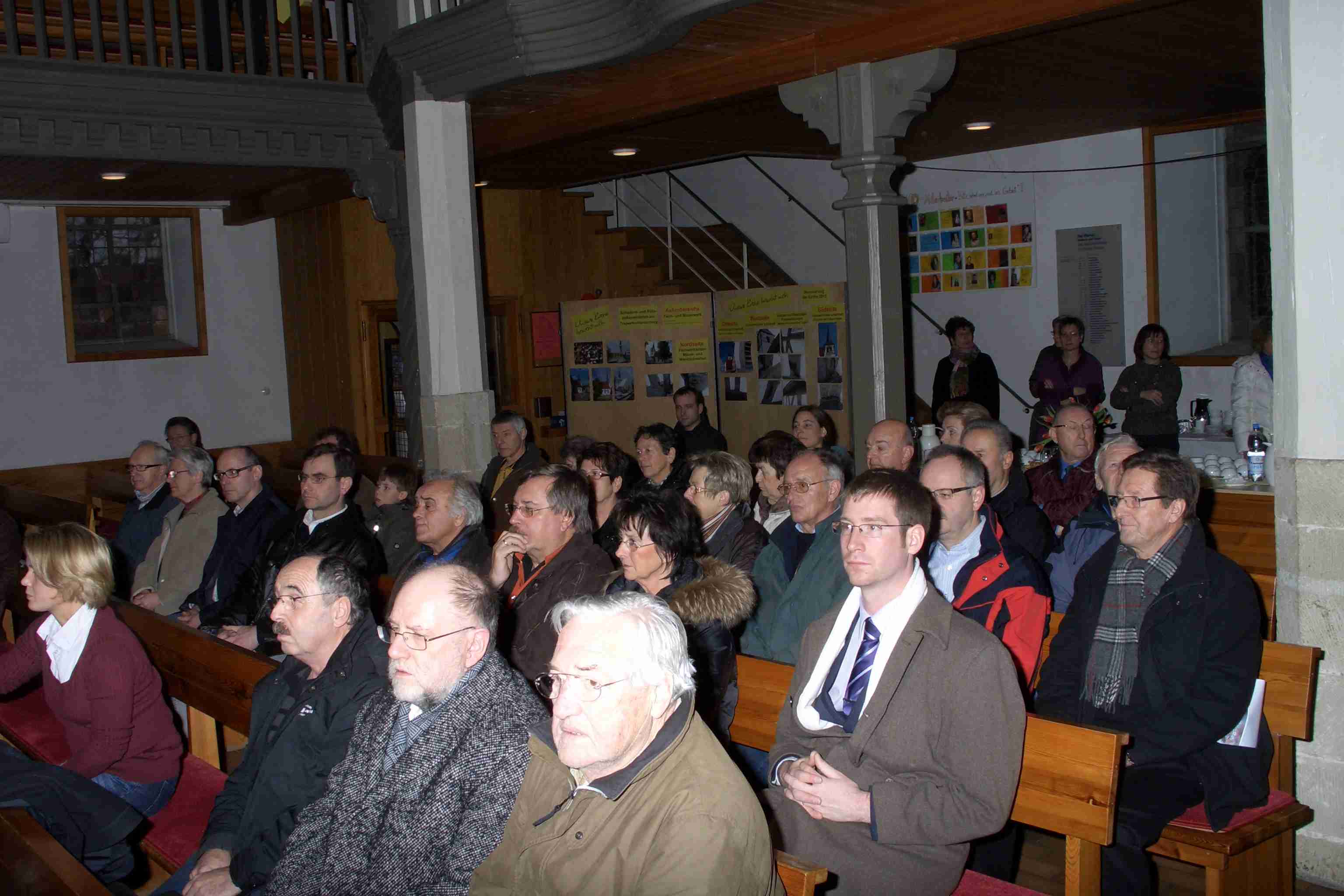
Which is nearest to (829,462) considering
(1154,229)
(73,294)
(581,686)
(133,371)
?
(581,686)

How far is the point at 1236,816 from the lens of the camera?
3070 millimetres

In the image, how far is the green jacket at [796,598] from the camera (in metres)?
3.68

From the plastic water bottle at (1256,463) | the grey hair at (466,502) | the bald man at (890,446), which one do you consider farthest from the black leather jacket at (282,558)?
the plastic water bottle at (1256,463)

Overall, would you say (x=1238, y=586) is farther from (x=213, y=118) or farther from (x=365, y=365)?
(x=365, y=365)

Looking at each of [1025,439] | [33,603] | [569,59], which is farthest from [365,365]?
[33,603]

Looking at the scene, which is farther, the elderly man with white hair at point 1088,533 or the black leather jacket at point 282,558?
the black leather jacket at point 282,558

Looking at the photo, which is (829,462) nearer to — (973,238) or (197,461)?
(197,461)

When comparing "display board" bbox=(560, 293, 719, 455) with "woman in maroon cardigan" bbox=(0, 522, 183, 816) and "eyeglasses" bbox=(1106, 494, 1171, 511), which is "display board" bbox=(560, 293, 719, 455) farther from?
"eyeglasses" bbox=(1106, 494, 1171, 511)

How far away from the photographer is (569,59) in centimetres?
616

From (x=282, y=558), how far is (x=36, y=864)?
8.66 ft

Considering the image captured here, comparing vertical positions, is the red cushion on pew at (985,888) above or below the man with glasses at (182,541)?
below

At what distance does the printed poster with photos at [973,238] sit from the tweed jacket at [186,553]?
24.1ft

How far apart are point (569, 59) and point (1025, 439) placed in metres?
6.41

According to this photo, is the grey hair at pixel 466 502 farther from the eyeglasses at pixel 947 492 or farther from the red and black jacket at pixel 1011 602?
the red and black jacket at pixel 1011 602
